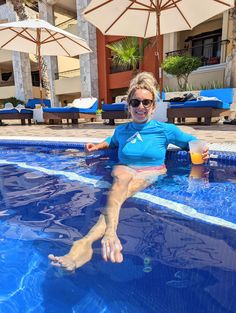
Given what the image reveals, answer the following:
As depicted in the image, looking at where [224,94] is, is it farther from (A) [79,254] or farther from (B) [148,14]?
(A) [79,254]

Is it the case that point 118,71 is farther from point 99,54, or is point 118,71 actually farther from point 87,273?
point 87,273

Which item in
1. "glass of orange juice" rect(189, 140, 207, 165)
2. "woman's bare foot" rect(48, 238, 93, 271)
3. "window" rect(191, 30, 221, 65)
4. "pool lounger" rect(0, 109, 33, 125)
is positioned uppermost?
"window" rect(191, 30, 221, 65)

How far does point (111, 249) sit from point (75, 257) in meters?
0.19

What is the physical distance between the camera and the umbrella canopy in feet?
21.4

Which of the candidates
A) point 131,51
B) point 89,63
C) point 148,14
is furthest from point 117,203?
point 89,63

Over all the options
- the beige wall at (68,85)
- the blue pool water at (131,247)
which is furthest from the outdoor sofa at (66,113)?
the beige wall at (68,85)

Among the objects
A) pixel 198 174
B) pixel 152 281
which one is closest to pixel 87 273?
pixel 152 281

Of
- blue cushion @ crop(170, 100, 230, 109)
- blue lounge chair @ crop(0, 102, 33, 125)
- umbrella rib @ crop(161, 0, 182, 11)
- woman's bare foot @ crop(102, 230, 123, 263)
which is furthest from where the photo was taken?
blue lounge chair @ crop(0, 102, 33, 125)

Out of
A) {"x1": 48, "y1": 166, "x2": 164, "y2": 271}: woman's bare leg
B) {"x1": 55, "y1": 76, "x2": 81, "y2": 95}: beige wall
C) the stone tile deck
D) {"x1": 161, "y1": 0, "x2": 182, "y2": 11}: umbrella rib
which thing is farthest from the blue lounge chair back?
{"x1": 55, "y1": 76, "x2": 81, "y2": 95}: beige wall

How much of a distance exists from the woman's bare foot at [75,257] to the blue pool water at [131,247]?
0.13 feet

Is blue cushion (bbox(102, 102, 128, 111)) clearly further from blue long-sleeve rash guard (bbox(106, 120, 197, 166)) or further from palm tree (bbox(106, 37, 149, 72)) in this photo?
palm tree (bbox(106, 37, 149, 72))

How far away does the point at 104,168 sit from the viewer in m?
3.64

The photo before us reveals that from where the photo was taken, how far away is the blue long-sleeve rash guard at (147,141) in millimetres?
2672

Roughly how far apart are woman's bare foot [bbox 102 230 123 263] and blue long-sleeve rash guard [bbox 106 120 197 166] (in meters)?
1.31
